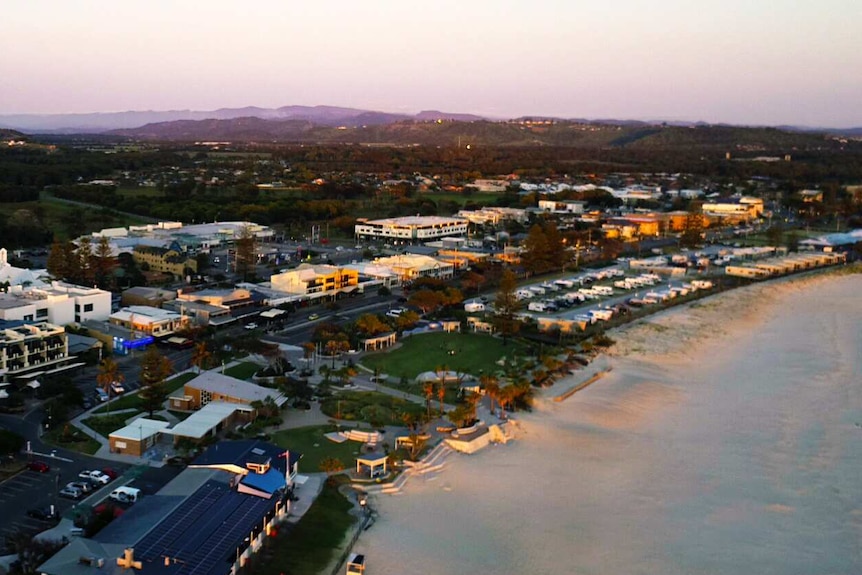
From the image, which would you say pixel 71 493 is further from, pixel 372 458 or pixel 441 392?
pixel 441 392

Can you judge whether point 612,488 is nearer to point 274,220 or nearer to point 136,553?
point 136,553

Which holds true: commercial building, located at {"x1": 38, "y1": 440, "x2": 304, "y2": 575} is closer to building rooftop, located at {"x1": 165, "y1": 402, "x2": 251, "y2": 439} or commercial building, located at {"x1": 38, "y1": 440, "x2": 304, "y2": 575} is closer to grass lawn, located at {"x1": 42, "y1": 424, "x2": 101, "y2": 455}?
building rooftop, located at {"x1": 165, "y1": 402, "x2": 251, "y2": 439}

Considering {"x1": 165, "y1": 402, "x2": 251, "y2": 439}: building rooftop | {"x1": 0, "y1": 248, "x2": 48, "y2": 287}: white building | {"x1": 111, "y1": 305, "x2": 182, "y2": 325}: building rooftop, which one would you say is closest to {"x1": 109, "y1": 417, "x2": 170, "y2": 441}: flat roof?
{"x1": 165, "y1": 402, "x2": 251, "y2": 439}: building rooftop

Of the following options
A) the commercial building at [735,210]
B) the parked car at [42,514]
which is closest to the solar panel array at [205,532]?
the parked car at [42,514]

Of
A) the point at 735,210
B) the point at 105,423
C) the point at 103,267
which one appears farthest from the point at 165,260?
the point at 735,210

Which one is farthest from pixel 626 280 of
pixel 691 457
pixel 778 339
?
pixel 691 457
